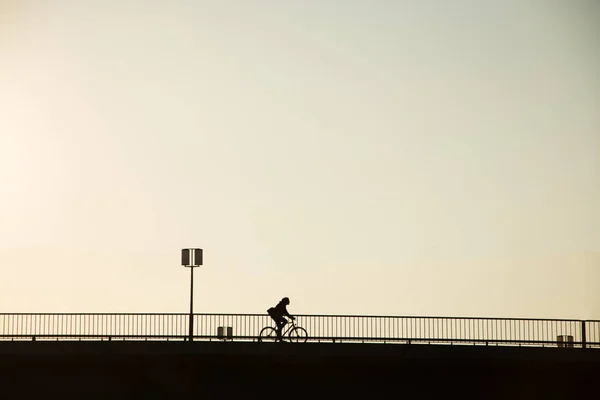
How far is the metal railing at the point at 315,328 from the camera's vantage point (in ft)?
129

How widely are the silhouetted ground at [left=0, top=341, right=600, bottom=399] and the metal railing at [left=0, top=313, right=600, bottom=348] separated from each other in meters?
1.84

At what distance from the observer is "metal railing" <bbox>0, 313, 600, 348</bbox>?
3931 cm

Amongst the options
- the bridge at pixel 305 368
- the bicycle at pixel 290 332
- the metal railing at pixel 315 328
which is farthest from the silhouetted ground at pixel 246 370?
the bicycle at pixel 290 332

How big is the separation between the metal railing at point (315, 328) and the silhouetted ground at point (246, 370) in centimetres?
184

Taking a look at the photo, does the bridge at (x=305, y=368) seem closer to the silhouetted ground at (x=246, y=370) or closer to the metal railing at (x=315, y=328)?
the silhouetted ground at (x=246, y=370)

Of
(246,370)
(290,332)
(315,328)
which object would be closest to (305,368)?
(246,370)

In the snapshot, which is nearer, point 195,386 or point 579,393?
point 579,393

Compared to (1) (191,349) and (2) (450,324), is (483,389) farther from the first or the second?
(1) (191,349)

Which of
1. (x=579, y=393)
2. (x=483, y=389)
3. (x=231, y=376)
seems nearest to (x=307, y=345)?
(x=231, y=376)

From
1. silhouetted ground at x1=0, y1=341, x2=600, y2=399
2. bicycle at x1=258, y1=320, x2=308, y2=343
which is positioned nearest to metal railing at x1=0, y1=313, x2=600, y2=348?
bicycle at x1=258, y1=320, x2=308, y2=343

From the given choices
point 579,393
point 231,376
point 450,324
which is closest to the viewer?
point 579,393

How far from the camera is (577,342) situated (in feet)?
119

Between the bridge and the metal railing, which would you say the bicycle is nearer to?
the metal railing

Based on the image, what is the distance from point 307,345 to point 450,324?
657 centimetres
